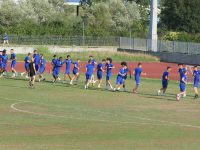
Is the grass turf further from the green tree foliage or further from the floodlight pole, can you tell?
the green tree foliage

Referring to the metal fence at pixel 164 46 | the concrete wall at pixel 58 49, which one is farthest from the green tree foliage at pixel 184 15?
the concrete wall at pixel 58 49

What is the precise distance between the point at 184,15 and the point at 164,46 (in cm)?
3050

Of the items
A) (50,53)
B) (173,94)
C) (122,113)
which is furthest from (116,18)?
(122,113)

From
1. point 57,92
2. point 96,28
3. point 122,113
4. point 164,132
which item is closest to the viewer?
point 164,132

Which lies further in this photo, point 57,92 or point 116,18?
point 116,18

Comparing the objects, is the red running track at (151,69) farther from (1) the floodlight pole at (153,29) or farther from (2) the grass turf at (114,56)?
(1) the floodlight pole at (153,29)

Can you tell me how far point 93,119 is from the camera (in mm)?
26703

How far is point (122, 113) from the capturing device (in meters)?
29.2

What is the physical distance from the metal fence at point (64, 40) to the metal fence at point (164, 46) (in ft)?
5.99

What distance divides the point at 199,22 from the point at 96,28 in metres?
18.4

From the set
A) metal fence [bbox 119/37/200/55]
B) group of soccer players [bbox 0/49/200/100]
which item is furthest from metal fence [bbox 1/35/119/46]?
group of soccer players [bbox 0/49/200/100]

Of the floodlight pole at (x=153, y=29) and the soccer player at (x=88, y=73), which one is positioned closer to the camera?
the soccer player at (x=88, y=73)

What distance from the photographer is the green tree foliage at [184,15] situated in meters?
108

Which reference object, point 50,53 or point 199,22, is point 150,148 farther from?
point 199,22
